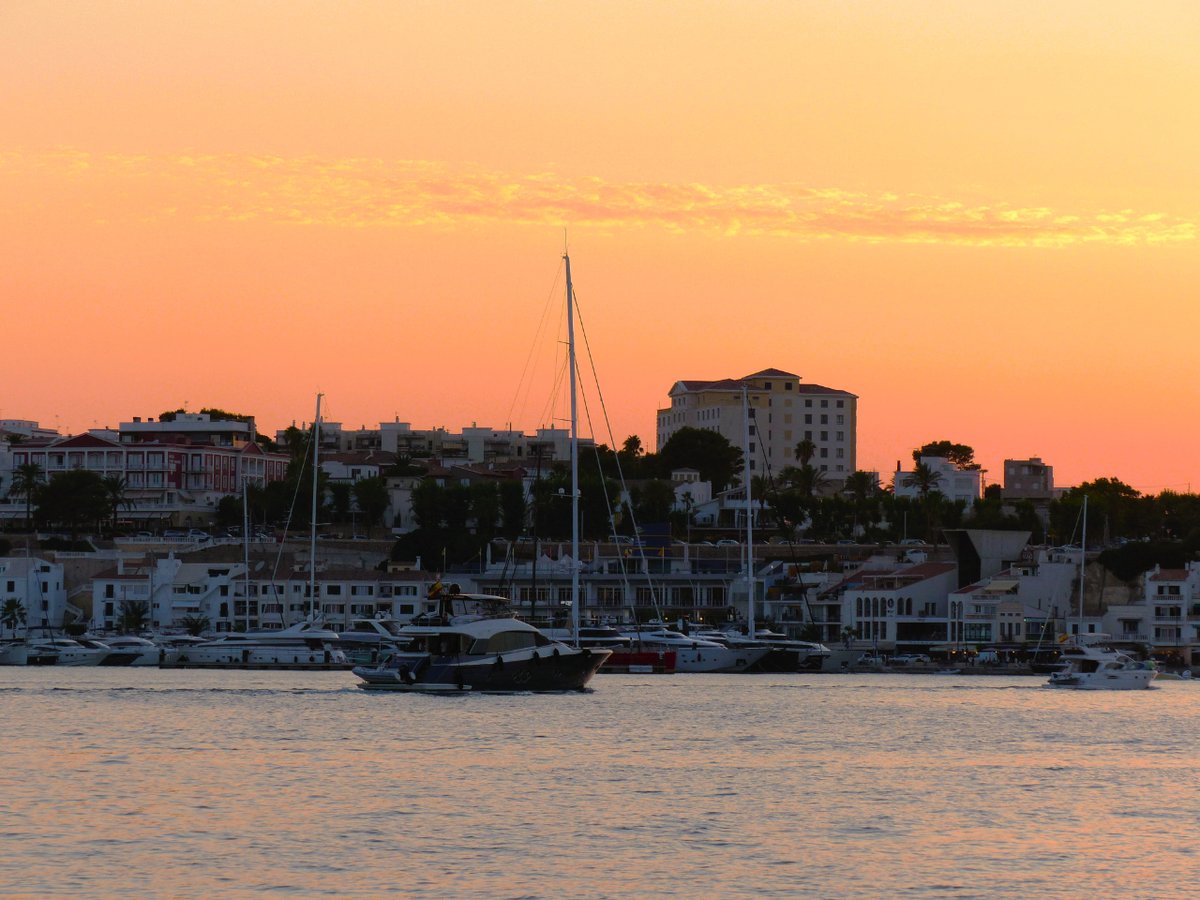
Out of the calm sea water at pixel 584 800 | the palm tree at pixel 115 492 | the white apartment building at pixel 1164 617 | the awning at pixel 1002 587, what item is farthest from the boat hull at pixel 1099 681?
the palm tree at pixel 115 492

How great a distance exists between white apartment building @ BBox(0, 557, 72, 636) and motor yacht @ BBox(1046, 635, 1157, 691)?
2883 inches

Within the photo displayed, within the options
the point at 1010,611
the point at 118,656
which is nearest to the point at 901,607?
the point at 1010,611

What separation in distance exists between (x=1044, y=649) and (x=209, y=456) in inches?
3825

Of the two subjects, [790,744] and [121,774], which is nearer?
[121,774]

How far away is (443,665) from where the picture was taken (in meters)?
64.6

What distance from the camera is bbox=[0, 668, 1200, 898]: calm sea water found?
29094mm

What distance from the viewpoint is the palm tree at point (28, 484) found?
6673 inches

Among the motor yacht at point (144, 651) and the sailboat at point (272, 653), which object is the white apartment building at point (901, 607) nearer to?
the sailboat at point (272, 653)

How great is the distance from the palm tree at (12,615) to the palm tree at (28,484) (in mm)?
32436

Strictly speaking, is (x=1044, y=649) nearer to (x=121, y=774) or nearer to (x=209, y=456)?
(x=121, y=774)

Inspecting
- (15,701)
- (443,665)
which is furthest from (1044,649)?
(15,701)

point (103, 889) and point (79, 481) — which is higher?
point (79, 481)

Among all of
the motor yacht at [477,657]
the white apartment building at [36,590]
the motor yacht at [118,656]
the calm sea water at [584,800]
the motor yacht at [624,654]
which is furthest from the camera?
the white apartment building at [36,590]

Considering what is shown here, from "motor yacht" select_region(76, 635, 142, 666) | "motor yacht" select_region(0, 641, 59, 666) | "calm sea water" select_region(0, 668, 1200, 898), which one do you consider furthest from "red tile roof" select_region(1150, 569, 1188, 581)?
"motor yacht" select_region(0, 641, 59, 666)
